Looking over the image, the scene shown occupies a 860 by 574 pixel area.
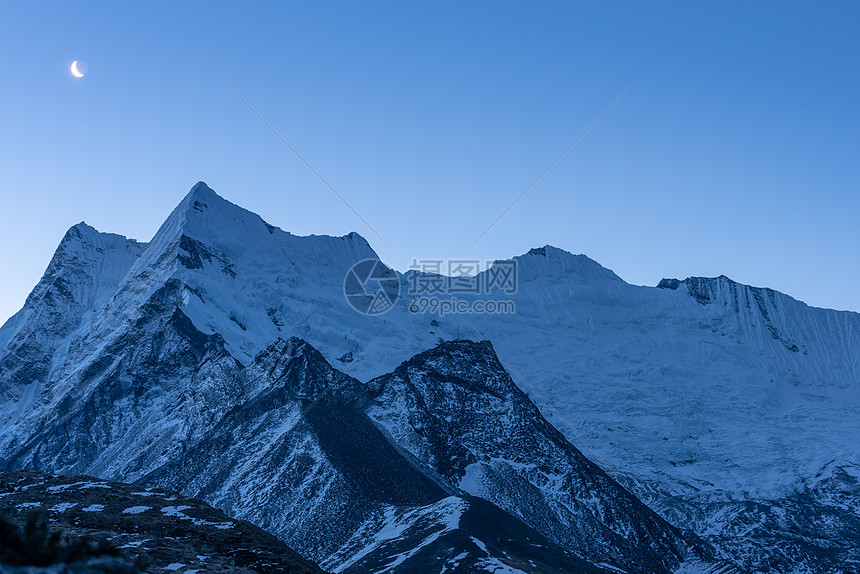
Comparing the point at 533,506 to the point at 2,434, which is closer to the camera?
the point at 533,506

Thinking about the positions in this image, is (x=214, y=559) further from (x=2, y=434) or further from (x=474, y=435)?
(x=2, y=434)

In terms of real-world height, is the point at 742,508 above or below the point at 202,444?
below

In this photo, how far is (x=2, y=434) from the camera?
602 feet

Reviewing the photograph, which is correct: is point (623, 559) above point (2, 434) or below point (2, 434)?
below

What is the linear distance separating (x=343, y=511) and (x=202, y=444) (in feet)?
133

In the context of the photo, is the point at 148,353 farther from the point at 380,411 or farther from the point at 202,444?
the point at 380,411

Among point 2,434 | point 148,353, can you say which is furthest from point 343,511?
Answer: point 2,434

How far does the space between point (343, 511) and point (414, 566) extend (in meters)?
33.4

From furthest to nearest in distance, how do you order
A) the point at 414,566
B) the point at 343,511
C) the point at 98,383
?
the point at 98,383
the point at 343,511
the point at 414,566

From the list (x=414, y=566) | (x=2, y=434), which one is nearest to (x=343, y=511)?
(x=414, y=566)

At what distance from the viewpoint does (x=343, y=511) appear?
121500 millimetres

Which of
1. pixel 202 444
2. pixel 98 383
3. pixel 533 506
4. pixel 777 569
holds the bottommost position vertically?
pixel 777 569

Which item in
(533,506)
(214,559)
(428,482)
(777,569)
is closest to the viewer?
(214,559)

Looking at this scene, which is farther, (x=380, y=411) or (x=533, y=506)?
(x=380, y=411)
